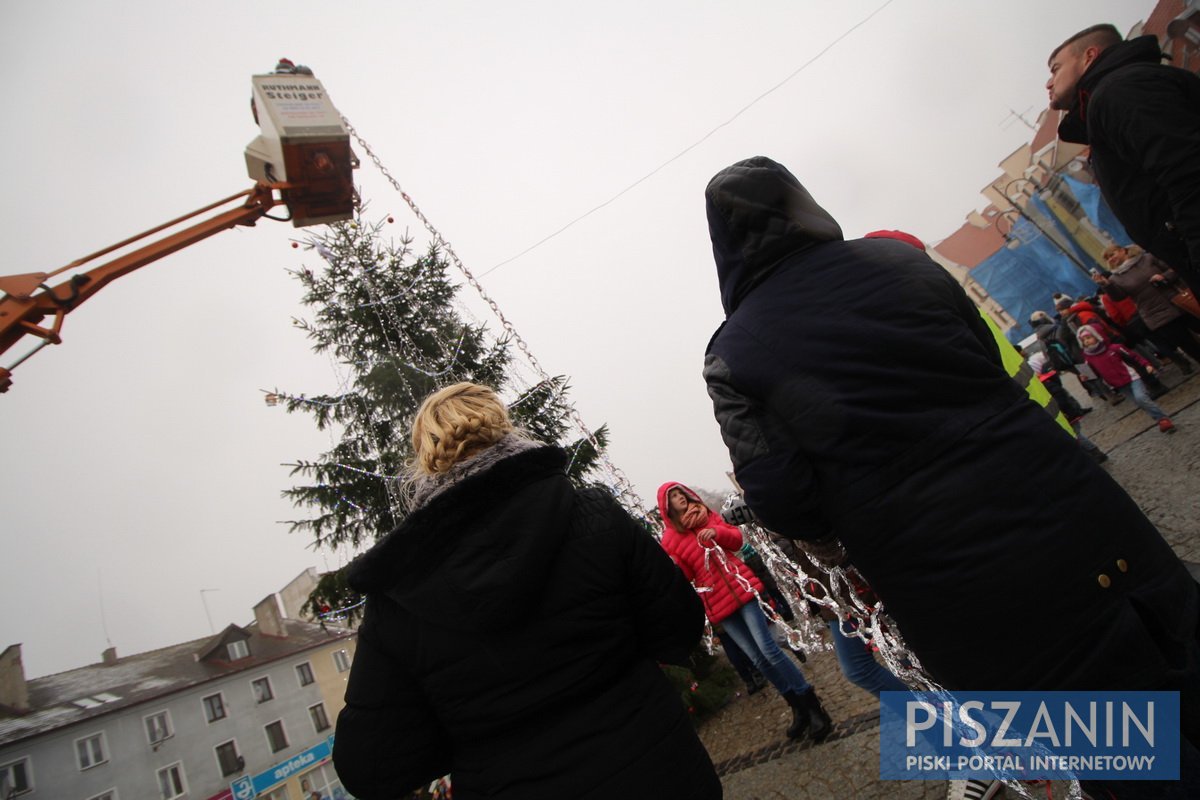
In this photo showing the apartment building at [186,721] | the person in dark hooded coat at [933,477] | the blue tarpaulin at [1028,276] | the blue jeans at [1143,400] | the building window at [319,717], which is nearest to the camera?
the person in dark hooded coat at [933,477]

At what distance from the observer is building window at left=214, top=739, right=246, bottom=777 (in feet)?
82.1

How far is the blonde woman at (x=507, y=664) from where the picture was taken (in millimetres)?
1368

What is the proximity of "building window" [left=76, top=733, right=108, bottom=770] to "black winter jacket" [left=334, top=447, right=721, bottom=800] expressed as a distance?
3060 centimetres

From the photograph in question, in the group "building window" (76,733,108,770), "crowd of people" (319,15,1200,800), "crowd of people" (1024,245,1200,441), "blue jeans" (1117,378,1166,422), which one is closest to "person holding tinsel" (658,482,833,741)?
"crowd of people" (319,15,1200,800)

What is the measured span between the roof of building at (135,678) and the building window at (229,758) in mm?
3105

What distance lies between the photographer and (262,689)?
28.2 meters

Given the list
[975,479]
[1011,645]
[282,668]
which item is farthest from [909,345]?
[282,668]

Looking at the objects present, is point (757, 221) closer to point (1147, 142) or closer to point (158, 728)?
point (1147, 142)

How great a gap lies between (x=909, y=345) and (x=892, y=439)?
0.22 metres

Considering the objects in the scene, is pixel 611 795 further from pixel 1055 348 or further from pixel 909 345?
pixel 1055 348

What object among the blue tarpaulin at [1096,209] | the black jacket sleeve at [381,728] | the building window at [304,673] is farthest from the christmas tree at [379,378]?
the building window at [304,673]

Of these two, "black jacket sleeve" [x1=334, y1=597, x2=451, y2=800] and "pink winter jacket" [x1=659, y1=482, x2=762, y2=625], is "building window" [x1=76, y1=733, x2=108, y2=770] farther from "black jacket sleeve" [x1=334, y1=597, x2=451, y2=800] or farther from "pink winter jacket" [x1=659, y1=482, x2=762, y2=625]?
"black jacket sleeve" [x1=334, y1=597, x2=451, y2=800]

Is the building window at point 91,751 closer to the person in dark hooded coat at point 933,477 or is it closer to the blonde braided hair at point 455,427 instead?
the blonde braided hair at point 455,427

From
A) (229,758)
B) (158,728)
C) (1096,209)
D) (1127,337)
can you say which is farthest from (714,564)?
(229,758)
